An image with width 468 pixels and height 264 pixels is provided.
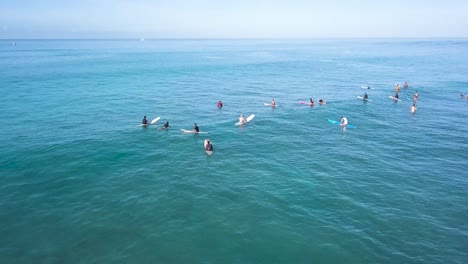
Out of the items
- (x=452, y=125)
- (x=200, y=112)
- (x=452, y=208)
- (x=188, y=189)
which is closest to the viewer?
(x=452, y=208)

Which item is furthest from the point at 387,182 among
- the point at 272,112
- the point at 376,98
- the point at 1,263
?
the point at 376,98

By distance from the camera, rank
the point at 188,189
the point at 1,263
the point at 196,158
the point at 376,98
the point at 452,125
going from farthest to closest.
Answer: the point at 376,98, the point at 452,125, the point at 196,158, the point at 188,189, the point at 1,263

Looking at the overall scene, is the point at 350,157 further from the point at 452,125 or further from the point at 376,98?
the point at 376,98

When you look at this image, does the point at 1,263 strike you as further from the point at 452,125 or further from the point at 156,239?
the point at 452,125

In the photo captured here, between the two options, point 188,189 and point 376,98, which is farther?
point 376,98

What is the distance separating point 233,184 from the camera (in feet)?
108

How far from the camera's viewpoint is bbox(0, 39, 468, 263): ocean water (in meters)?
23.5

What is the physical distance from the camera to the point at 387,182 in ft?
109

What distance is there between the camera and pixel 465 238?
24469 mm

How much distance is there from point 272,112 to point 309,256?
39724mm

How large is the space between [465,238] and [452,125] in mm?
34743

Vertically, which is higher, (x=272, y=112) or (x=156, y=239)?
(x=272, y=112)

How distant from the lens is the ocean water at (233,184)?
2353cm

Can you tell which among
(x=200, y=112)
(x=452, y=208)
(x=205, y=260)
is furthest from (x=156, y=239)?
(x=200, y=112)
